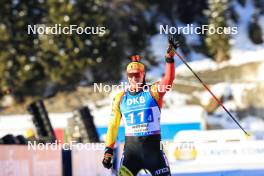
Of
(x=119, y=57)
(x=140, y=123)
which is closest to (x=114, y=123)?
(x=140, y=123)

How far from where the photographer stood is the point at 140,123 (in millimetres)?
7031

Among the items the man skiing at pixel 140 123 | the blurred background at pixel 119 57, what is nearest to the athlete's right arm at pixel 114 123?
the man skiing at pixel 140 123

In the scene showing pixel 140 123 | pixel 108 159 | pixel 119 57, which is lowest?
pixel 108 159

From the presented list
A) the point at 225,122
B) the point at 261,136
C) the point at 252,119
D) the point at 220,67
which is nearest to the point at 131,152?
the point at 261,136

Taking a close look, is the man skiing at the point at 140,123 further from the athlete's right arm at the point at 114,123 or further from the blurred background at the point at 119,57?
the blurred background at the point at 119,57

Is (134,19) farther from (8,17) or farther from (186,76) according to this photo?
(8,17)

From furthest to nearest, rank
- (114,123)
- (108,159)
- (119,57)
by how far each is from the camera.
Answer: (119,57)
(114,123)
(108,159)

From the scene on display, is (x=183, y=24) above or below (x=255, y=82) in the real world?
above

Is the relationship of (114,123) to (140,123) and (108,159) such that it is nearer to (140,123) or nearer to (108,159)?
(140,123)

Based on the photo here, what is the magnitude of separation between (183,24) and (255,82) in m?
6.15

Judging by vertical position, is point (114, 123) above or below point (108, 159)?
above

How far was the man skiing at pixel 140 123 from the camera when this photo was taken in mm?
6934

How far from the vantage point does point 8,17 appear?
32.6m

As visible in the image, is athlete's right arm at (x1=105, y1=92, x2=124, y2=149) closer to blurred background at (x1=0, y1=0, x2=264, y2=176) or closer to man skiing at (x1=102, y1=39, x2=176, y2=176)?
man skiing at (x1=102, y1=39, x2=176, y2=176)
